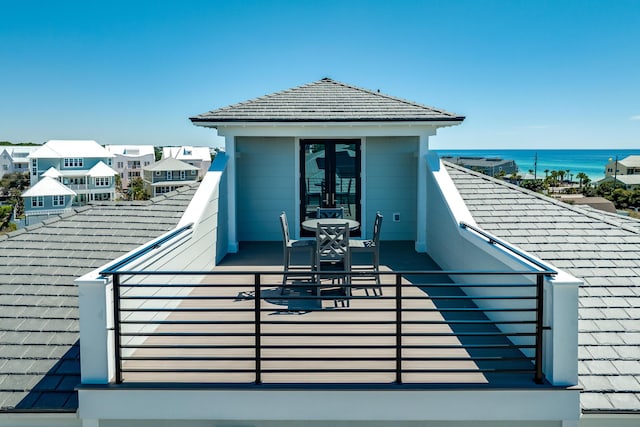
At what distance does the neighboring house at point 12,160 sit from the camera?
256ft

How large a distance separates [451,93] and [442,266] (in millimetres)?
78892

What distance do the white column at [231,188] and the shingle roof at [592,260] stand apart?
4192mm

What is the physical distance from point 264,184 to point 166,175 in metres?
64.7

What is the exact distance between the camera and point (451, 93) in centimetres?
8088

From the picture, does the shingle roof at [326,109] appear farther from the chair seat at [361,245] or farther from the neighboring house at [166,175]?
the neighboring house at [166,175]

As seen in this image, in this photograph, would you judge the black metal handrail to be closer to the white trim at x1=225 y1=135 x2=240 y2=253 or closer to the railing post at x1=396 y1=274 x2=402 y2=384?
the railing post at x1=396 y1=274 x2=402 y2=384

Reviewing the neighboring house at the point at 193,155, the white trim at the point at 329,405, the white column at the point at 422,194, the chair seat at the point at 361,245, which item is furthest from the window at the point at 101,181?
the white trim at the point at 329,405

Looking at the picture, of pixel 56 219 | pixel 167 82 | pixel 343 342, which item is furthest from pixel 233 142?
pixel 167 82

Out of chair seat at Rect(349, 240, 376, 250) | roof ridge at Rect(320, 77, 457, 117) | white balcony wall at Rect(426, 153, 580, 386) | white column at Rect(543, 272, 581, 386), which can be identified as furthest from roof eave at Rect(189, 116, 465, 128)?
white column at Rect(543, 272, 581, 386)

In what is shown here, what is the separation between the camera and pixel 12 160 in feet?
256

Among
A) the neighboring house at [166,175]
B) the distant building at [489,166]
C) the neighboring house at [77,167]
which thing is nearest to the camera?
the neighboring house at [77,167]

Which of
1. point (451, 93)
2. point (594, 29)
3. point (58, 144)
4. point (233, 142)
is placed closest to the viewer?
point (233, 142)

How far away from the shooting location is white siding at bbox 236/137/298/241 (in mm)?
10117

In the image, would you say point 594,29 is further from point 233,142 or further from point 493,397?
point 493,397
